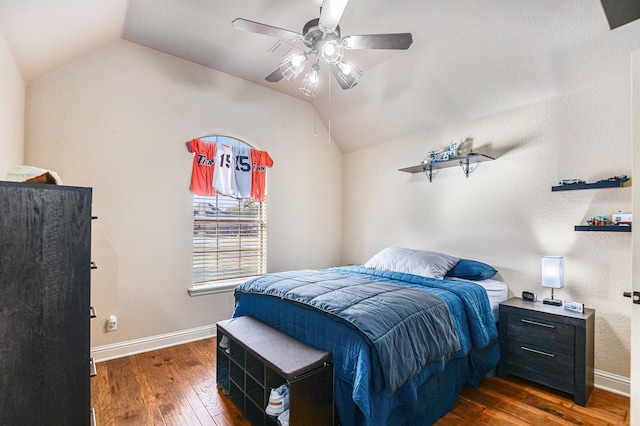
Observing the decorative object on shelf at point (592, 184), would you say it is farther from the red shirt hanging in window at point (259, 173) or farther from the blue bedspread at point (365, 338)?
the red shirt hanging in window at point (259, 173)

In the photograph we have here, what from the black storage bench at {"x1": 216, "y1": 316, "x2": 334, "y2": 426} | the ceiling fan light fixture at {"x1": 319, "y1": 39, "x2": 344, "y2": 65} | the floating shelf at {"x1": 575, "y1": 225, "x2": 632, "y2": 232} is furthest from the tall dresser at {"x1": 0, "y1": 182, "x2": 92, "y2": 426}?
the floating shelf at {"x1": 575, "y1": 225, "x2": 632, "y2": 232}

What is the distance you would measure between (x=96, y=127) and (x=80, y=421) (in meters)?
2.51

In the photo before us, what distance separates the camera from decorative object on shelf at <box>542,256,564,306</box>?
241cm

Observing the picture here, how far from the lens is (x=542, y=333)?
7.58 ft

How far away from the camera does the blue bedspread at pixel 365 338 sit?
1.57 meters

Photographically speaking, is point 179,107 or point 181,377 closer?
point 181,377

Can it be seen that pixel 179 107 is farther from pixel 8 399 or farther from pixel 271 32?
pixel 8 399

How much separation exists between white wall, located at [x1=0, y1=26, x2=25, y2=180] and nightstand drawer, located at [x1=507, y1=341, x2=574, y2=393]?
12.8ft

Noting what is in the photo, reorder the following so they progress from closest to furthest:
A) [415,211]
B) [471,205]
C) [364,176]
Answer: [471,205], [415,211], [364,176]

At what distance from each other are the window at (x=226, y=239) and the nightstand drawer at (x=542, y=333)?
269 cm

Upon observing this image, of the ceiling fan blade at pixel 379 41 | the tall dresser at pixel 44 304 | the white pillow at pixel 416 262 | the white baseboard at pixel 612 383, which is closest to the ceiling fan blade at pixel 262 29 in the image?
the ceiling fan blade at pixel 379 41

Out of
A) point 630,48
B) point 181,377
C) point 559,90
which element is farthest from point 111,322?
point 630,48

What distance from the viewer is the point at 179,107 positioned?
3283mm

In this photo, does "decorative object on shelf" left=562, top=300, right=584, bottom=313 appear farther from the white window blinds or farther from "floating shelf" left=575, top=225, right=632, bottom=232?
the white window blinds
